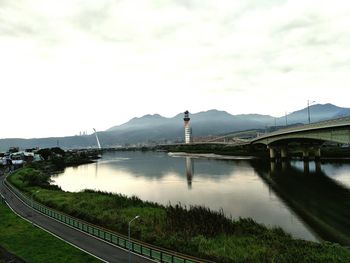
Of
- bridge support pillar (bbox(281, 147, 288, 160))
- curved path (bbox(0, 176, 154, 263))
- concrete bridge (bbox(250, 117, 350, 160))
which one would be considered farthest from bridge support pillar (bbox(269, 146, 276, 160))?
curved path (bbox(0, 176, 154, 263))

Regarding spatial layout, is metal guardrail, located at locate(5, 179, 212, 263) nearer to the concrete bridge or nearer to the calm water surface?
the calm water surface

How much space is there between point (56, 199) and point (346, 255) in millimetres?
42947

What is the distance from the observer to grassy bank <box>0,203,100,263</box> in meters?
29.0

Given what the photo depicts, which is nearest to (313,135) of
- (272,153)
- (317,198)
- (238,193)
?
(317,198)

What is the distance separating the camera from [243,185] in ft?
243

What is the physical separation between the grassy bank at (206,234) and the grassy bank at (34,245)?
7.02 meters

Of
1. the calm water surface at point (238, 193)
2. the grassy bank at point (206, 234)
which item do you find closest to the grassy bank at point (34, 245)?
the grassy bank at point (206, 234)

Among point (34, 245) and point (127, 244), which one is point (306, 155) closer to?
point (127, 244)

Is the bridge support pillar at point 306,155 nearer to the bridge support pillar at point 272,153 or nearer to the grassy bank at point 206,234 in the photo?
the bridge support pillar at point 272,153


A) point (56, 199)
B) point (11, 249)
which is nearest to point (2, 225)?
point (11, 249)

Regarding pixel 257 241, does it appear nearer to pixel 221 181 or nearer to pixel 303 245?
pixel 303 245

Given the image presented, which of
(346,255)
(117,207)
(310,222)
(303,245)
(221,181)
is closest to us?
(346,255)

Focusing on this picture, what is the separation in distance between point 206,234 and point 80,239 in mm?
13059

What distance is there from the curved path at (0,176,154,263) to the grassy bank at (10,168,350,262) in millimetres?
3785
